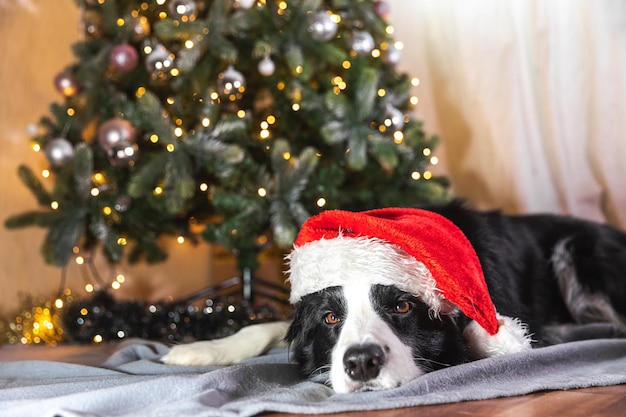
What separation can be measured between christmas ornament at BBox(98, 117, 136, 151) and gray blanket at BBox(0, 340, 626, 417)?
3.93 ft

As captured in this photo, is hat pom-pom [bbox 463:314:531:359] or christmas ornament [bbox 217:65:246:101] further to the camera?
christmas ornament [bbox 217:65:246:101]

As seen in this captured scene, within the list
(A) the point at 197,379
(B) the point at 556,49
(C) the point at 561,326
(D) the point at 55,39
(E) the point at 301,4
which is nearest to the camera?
(A) the point at 197,379

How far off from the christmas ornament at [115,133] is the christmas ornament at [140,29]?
0.44 meters

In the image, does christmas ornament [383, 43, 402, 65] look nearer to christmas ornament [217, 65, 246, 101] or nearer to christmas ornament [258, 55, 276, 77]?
christmas ornament [258, 55, 276, 77]

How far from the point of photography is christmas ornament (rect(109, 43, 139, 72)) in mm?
3211

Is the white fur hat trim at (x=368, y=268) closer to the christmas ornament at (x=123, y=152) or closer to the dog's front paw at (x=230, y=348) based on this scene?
the dog's front paw at (x=230, y=348)

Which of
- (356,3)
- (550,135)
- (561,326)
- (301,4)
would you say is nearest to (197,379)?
(561,326)

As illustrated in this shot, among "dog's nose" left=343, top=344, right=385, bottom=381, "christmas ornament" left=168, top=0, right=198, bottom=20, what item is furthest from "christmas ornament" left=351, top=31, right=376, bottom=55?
"dog's nose" left=343, top=344, right=385, bottom=381

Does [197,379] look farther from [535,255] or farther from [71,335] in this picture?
[71,335]

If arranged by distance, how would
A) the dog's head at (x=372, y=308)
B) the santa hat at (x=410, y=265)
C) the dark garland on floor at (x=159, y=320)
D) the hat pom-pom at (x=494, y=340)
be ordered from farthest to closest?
1. the dark garland on floor at (x=159, y=320)
2. the hat pom-pom at (x=494, y=340)
3. the santa hat at (x=410, y=265)
4. the dog's head at (x=372, y=308)

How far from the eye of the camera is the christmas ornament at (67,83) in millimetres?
3374

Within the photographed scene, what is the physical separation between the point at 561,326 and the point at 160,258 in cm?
182

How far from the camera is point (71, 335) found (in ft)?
10.8

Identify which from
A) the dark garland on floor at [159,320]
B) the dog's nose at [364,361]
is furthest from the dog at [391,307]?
the dark garland on floor at [159,320]
